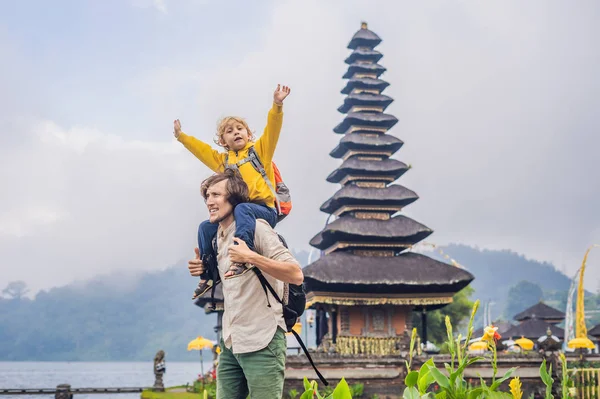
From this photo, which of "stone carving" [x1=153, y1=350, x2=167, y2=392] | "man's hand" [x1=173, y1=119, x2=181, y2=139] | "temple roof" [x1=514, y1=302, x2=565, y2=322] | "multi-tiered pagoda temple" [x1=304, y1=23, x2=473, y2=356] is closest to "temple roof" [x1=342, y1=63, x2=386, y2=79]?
"multi-tiered pagoda temple" [x1=304, y1=23, x2=473, y2=356]

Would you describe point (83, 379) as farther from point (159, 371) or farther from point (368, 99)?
point (368, 99)

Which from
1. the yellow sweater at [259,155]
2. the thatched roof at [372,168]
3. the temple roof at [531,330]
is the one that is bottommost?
the temple roof at [531,330]

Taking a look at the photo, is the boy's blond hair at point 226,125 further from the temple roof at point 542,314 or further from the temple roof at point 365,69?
the temple roof at point 542,314

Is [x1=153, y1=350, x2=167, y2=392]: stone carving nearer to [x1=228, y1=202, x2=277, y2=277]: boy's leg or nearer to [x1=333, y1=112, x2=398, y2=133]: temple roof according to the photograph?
[x1=333, y1=112, x2=398, y2=133]: temple roof

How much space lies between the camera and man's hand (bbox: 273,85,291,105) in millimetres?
4406

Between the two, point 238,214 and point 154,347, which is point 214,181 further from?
point 154,347

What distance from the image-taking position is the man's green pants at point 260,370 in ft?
12.7

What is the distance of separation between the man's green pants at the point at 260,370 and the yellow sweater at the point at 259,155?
954 millimetres

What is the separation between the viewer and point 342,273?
24.3 metres

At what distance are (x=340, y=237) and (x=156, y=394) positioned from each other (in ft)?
30.6

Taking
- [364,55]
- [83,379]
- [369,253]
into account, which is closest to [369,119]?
[364,55]

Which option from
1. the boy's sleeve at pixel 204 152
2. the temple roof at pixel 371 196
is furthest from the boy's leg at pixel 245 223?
the temple roof at pixel 371 196

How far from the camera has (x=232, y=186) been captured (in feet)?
13.7

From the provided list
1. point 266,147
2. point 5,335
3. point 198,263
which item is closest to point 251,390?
point 198,263
